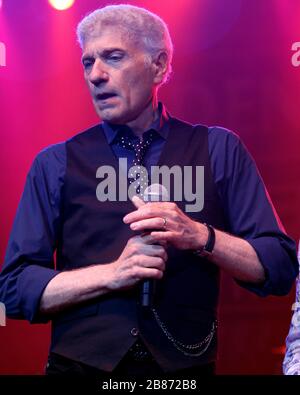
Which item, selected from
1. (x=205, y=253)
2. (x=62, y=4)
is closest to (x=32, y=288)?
(x=205, y=253)

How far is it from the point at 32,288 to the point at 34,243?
0.12 m

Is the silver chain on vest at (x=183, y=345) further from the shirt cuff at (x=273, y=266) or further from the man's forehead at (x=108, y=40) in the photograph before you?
the man's forehead at (x=108, y=40)

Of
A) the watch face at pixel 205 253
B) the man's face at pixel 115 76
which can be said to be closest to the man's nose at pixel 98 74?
the man's face at pixel 115 76

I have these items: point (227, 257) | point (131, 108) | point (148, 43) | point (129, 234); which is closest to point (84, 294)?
point (129, 234)

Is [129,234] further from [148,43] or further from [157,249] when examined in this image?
[148,43]

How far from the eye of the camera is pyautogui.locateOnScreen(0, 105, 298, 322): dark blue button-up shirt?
1.62 meters

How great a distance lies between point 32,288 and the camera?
1601 millimetres

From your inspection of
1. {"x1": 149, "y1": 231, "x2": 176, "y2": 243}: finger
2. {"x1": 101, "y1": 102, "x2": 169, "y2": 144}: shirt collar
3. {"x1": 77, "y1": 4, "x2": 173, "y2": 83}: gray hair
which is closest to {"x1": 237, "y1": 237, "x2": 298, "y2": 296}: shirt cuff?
{"x1": 149, "y1": 231, "x2": 176, "y2": 243}: finger

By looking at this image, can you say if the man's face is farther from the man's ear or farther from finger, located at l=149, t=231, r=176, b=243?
finger, located at l=149, t=231, r=176, b=243

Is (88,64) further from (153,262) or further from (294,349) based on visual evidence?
(294,349)

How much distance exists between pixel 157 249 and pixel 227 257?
0.67ft

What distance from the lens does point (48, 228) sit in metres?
1.69

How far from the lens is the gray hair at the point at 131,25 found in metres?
1.77

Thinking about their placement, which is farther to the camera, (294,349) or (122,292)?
(122,292)
